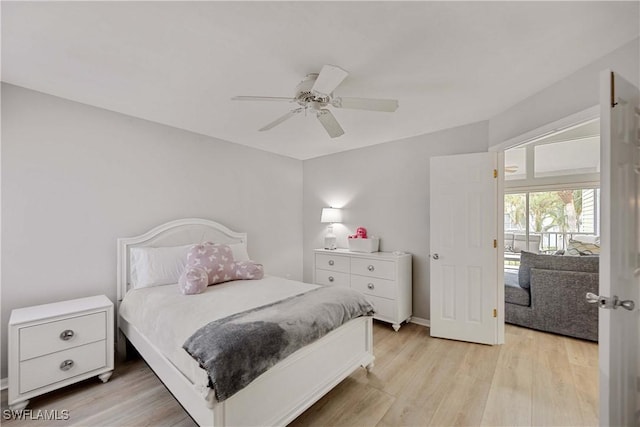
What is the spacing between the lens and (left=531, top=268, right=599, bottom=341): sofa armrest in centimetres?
280

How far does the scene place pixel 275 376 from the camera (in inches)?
63.6

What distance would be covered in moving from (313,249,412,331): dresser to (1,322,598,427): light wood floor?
601mm

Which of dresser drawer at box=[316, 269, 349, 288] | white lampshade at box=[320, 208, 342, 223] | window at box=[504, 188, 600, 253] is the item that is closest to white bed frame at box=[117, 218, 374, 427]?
dresser drawer at box=[316, 269, 349, 288]

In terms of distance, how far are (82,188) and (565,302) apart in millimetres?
4842

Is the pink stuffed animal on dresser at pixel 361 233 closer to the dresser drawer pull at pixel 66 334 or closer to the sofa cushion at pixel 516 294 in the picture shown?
the sofa cushion at pixel 516 294

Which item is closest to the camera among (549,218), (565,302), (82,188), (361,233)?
(82,188)

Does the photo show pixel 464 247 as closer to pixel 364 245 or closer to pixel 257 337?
pixel 364 245

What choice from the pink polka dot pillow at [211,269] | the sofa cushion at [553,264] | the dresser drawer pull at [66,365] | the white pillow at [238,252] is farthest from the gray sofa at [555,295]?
the dresser drawer pull at [66,365]

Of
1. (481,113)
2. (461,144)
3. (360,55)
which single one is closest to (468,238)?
(461,144)

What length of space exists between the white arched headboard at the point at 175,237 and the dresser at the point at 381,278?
4.41 feet

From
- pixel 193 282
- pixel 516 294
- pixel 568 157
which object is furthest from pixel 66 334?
pixel 568 157

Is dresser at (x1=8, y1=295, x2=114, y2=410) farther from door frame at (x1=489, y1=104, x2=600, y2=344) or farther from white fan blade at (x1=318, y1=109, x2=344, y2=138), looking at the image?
door frame at (x1=489, y1=104, x2=600, y2=344)

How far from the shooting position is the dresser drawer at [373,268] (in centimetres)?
324

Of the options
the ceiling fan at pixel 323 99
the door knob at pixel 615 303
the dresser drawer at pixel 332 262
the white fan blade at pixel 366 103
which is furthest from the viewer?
the dresser drawer at pixel 332 262
